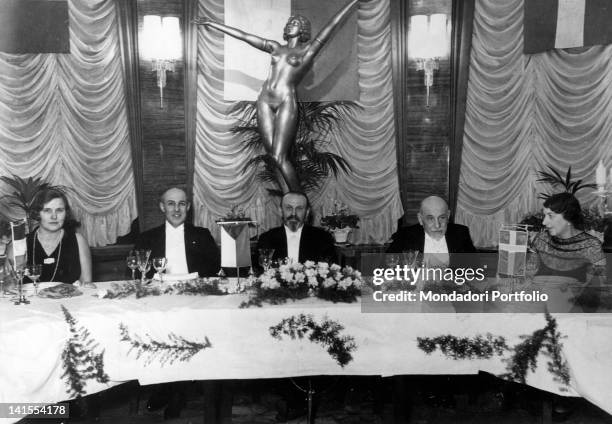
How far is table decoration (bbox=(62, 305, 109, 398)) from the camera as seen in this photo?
2.51 meters

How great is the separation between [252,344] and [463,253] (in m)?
2.03

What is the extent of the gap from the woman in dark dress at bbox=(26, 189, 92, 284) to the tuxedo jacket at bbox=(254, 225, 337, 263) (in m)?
1.31

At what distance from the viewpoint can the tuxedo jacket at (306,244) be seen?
420cm

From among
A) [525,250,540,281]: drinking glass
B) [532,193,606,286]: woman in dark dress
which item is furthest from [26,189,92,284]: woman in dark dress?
[532,193,606,286]: woman in dark dress

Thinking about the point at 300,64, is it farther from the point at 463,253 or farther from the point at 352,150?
the point at 463,253

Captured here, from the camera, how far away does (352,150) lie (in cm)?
590

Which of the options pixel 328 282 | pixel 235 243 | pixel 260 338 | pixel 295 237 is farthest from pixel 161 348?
pixel 295 237

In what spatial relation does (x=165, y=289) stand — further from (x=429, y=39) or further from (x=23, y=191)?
(x=429, y=39)

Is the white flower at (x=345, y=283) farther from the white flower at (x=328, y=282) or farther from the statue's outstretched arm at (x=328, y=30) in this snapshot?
the statue's outstretched arm at (x=328, y=30)

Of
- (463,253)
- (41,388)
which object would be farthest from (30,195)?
(463,253)

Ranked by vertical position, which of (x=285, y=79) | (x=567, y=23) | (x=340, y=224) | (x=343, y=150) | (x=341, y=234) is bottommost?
(x=341, y=234)

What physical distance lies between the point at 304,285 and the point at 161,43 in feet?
12.4

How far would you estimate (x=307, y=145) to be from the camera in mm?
5418

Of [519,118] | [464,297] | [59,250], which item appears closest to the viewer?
[464,297]
